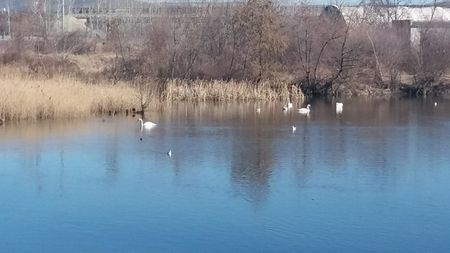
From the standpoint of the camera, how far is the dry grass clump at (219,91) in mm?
22531

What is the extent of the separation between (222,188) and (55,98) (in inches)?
316

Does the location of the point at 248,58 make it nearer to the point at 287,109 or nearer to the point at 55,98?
the point at 287,109

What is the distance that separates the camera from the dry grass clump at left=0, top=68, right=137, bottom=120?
53.8 ft

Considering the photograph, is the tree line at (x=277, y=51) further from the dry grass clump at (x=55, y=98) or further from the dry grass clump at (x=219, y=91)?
the dry grass clump at (x=55, y=98)

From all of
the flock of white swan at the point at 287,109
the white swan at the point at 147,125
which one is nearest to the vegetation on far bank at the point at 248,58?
the flock of white swan at the point at 287,109

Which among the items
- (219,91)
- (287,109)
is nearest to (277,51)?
(219,91)

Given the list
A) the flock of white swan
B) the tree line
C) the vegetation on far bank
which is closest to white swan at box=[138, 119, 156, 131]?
the flock of white swan

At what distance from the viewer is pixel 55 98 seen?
17.1 meters

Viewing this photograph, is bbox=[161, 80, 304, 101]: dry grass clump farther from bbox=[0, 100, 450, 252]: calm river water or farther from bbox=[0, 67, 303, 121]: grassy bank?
bbox=[0, 100, 450, 252]: calm river water

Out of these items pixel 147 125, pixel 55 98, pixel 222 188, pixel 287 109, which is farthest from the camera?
pixel 287 109

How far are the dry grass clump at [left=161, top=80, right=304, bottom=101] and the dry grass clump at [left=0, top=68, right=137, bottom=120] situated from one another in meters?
2.99

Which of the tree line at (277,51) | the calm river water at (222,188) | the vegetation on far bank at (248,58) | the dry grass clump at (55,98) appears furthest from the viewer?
the tree line at (277,51)

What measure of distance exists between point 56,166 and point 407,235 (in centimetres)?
548

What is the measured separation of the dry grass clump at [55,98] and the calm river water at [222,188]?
2.36ft
